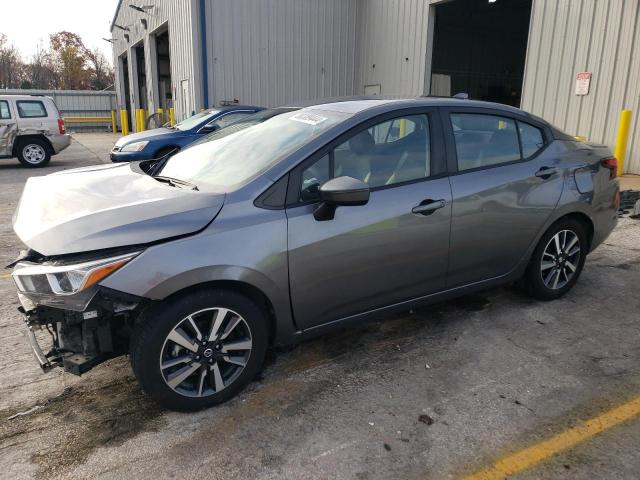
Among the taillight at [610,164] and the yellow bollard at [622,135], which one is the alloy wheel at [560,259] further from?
the yellow bollard at [622,135]

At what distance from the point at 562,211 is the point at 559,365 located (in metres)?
1.24

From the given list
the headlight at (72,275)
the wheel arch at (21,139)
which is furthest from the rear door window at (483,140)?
the wheel arch at (21,139)

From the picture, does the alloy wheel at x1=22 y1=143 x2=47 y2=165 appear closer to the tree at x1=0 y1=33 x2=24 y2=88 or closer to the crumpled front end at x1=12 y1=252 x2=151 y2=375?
the crumpled front end at x1=12 y1=252 x2=151 y2=375

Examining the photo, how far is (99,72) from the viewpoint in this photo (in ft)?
172

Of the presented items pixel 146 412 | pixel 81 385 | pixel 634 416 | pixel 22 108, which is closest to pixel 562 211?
pixel 634 416

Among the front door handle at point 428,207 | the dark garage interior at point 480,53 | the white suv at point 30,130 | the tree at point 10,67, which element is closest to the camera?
the front door handle at point 428,207

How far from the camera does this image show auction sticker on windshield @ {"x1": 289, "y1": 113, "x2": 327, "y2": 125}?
316 cm

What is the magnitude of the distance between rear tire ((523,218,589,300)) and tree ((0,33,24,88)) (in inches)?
2238

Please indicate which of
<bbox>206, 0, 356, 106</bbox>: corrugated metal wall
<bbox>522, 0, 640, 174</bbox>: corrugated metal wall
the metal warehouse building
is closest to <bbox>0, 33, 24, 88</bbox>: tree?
the metal warehouse building

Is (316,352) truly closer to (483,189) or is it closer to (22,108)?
(483,189)

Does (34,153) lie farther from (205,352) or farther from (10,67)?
(10,67)

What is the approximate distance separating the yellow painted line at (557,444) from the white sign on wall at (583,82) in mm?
8482

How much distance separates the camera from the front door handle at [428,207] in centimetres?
308

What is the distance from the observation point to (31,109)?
41.0 feet
